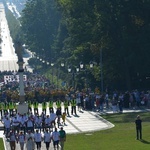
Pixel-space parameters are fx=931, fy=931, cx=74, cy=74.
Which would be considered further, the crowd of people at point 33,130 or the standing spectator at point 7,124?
the standing spectator at point 7,124

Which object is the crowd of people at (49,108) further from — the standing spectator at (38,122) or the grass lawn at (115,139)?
the grass lawn at (115,139)

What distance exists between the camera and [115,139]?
5775 cm

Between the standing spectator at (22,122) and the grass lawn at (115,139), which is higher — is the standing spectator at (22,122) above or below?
above

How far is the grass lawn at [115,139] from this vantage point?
54406 mm

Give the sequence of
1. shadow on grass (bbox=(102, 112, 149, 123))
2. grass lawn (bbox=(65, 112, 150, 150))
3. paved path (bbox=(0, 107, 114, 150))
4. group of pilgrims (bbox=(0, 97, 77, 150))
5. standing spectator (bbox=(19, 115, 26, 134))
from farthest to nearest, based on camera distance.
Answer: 1. shadow on grass (bbox=(102, 112, 149, 123))
2. paved path (bbox=(0, 107, 114, 150))
3. standing spectator (bbox=(19, 115, 26, 134))
4. group of pilgrims (bbox=(0, 97, 77, 150))
5. grass lawn (bbox=(65, 112, 150, 150))

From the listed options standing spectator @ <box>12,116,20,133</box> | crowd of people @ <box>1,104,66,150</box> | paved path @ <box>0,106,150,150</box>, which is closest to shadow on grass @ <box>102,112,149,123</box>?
paved path @ <box>0,106,150,150</box>

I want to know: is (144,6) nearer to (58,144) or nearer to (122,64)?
(122,64)

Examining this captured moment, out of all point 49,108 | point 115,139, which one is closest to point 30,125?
point 115,139

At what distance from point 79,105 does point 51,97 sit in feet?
21.8

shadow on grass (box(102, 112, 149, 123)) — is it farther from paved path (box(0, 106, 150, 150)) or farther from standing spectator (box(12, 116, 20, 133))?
standing spectator (box(12, 116, 20, 133))

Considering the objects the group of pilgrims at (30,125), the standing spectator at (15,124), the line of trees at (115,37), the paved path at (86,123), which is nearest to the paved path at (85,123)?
the paved path at (86,123)

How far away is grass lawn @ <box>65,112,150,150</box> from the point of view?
54406mm

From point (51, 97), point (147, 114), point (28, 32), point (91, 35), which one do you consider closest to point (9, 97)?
point (51, 97)

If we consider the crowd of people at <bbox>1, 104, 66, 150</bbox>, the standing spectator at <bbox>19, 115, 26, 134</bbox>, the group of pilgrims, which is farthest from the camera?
the standing spectator at <bbox>19, 115, 26, 134</bbox>
